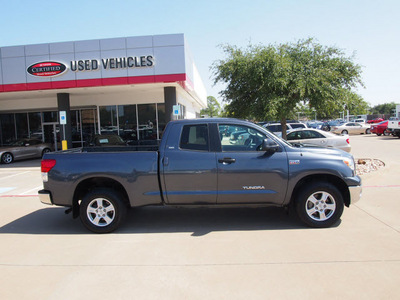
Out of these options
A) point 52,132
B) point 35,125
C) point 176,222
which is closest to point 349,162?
point 176,222

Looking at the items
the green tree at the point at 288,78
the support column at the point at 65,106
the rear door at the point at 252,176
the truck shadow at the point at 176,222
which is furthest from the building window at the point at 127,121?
the rear door at the point at 252,176

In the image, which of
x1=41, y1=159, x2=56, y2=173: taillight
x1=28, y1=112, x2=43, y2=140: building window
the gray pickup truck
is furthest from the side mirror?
x1=28, y1=112, x2=43, y2=140: building window

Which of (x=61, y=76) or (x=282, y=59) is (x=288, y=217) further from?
(x=61, y=76)

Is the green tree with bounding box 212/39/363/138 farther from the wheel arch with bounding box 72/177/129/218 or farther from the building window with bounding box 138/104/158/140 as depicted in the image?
the building window with bounding box 138/104/158/140

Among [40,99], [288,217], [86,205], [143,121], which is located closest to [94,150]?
[86,205]

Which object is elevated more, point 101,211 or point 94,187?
point 94,187

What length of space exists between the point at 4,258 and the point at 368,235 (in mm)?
5358

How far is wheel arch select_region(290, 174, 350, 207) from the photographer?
5.40 m

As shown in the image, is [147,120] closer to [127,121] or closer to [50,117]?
[127,121]

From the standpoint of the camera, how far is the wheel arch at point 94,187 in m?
5.51

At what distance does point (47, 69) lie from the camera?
14.9 m

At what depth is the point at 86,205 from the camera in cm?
538

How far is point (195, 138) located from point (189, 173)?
0.61m

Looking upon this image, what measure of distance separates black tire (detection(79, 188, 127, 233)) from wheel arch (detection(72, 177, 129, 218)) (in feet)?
0.58
